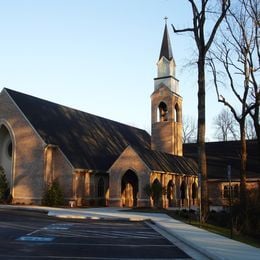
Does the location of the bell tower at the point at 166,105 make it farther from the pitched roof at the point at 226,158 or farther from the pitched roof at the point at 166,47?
the pitched roof at the point at 226,158

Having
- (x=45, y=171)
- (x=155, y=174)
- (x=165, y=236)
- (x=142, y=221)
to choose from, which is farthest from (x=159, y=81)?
(x=165, y=236)

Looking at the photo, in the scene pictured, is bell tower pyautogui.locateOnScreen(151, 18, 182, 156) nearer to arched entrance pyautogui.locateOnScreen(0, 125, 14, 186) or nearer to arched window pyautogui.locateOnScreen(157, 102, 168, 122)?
arched window pyautogui.locateOnScreen(157, 102, 168, 122)

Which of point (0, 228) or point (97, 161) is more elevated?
point (97, 161)

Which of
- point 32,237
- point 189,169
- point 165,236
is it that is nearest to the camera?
point 32,237

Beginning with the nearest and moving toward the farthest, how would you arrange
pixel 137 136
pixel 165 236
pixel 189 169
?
pixel 165 236 < pixel 189 169 < pixel 137 136

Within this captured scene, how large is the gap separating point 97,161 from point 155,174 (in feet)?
22.1

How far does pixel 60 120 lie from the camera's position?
4547cm

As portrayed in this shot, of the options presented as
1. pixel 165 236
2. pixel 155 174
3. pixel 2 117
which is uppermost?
pixel 2 117

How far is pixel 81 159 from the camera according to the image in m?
42.3

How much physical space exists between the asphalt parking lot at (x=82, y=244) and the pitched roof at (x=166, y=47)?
108 ft

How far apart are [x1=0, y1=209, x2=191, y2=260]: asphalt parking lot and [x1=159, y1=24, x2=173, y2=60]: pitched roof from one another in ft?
108

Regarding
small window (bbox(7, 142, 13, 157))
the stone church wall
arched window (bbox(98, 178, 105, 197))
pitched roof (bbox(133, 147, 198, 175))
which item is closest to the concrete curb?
pitched roof (bbox(133, 147, 198, 175))

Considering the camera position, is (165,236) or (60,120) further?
(60,120)

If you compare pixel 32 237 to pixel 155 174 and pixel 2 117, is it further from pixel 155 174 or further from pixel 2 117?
pixel 2 117
